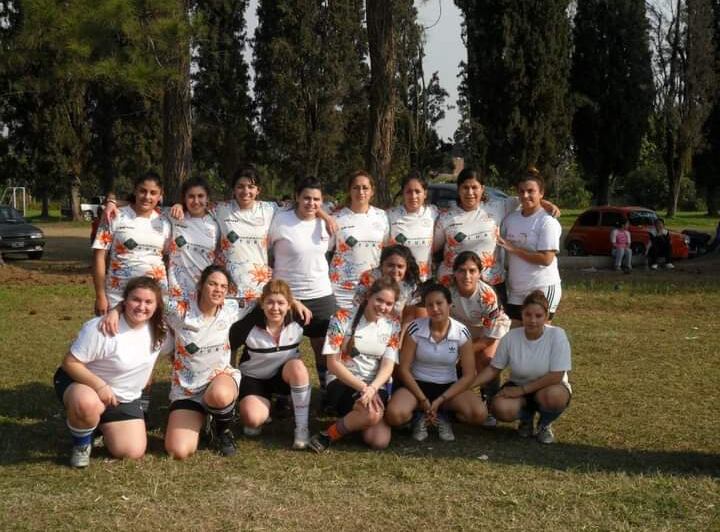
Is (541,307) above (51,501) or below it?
above

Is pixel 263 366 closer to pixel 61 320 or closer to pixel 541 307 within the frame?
pixel 541 307

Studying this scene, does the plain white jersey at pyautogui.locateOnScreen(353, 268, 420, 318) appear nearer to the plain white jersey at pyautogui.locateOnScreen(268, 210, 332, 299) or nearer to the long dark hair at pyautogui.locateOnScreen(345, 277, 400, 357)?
the long dark hair at pyautogui.locateOnScreen(345, 277, 400, 357)

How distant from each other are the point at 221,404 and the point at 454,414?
1.58m

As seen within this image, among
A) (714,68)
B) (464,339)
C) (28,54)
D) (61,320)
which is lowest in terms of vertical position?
(61,320)

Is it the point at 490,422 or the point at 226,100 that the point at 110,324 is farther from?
the point at 226,100

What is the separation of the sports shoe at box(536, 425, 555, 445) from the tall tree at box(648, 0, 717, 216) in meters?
33.0

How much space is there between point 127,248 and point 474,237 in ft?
7.27

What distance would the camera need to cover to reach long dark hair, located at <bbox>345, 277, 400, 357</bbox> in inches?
195

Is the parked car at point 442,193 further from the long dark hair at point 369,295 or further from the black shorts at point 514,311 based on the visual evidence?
the long dark hair at point 369,295

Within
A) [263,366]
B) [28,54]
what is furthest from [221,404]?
[28,54]

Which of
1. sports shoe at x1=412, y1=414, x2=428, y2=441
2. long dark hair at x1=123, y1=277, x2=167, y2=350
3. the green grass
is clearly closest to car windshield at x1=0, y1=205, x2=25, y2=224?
long dark hair at x1=123, y1=277, x2=167, y2=350

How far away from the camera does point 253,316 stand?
513 centimetres

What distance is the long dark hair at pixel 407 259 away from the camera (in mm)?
5078

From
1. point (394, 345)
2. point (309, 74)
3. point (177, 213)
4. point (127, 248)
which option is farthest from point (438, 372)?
A: point (309, 74)
